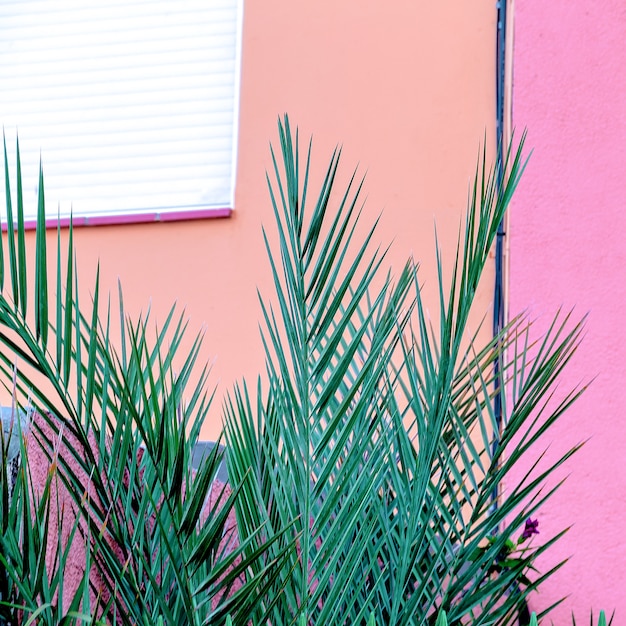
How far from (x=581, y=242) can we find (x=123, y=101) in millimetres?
1913

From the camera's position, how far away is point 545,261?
140 inches

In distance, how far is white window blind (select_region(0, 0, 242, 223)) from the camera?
4.24m

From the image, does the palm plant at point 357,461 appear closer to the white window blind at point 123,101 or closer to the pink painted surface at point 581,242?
the pink painted surface at point 581,242

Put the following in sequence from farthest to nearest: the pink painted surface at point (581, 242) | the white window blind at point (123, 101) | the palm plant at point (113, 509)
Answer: the white window blind at point (123, 101)
the pink painted surface at point (581, 242)
the palm plant at point (113, 509)

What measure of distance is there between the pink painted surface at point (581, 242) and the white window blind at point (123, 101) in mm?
1124

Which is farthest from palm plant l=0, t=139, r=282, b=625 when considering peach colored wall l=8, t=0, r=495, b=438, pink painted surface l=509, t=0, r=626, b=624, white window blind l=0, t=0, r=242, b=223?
white window blind l=0, t=0, r=242, b=223

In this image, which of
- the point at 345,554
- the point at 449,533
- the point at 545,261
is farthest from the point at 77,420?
the point at 545,261

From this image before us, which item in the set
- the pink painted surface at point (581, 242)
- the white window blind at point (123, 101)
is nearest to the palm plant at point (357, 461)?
the pink painted surface at point (581, 242)

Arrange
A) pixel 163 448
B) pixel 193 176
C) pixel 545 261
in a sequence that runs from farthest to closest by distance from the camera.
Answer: pixel 193 176
pixel 545 261
pixel 163 448

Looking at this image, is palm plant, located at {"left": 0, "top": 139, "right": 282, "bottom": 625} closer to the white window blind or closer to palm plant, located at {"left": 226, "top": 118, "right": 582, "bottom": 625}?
palm plant, located at {"left": 226, "top": 118, "right": 582, "bottom": 625}

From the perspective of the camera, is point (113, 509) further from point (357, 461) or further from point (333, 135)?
point (333, 135)

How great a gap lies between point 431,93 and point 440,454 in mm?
2443

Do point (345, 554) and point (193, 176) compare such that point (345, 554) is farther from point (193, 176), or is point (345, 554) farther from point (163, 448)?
point (193, 176)

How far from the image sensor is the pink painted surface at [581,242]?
319cm
